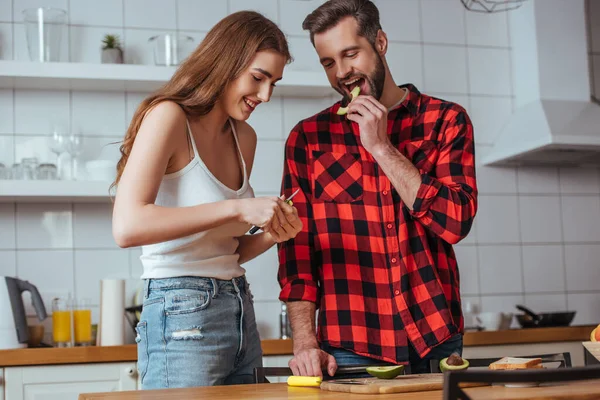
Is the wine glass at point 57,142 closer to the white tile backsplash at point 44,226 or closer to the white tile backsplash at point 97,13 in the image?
the white tile backsplash at point 44,226

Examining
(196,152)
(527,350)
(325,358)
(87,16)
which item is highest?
(87,16)

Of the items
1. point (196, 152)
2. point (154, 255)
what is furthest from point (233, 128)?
point (154, 255)

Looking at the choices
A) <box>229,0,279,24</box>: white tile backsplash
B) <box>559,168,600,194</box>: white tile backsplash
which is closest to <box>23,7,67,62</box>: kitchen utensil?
<box>229,0,279,24</box>: white tile backsplash

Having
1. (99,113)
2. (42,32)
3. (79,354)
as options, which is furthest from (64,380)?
(42,32)

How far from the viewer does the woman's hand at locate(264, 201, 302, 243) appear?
1498mm

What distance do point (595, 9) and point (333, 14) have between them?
92.8 inches

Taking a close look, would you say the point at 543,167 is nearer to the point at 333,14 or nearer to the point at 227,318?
the point at 333,14

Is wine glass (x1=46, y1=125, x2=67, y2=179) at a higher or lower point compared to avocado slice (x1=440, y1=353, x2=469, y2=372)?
higher

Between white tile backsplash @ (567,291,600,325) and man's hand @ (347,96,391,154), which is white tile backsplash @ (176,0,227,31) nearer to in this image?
man's hand @ (347,96,391,154)

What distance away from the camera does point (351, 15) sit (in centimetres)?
200

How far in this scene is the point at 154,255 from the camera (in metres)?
1.53

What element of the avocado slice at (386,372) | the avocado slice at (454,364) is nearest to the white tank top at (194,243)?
the avocado slice at (386,372)

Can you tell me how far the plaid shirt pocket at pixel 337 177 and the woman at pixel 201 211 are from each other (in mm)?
295

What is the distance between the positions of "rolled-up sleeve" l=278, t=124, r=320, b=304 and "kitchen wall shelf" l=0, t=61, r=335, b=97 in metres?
1.17
